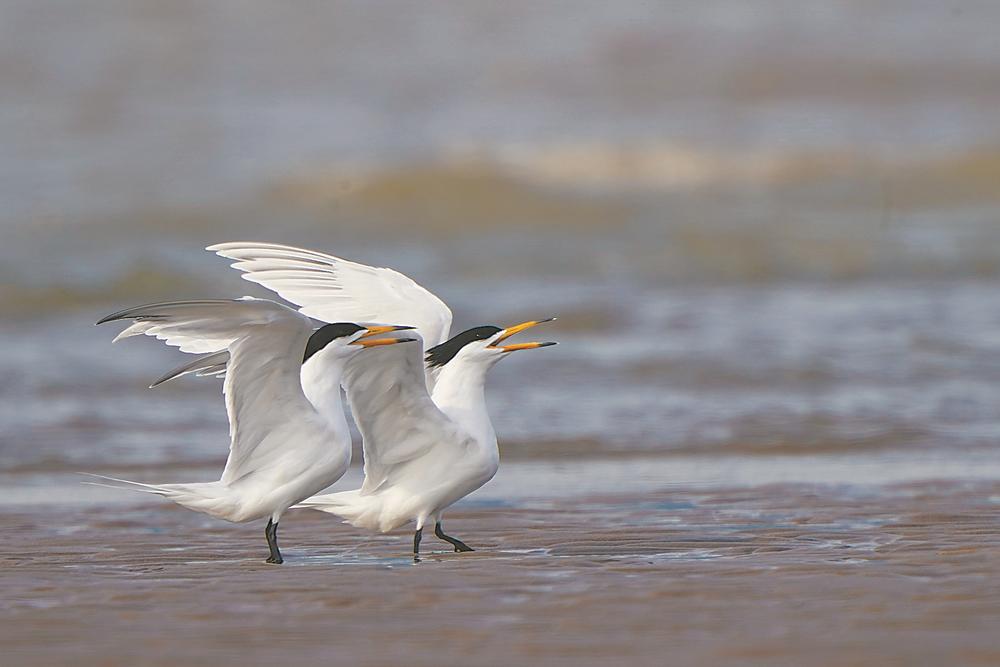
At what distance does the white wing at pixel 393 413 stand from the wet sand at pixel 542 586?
0.39 meters

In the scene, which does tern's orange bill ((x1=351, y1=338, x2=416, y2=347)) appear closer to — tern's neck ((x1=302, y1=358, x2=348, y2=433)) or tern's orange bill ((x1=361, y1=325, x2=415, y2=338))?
tern's orange bill ((x1=361, y1=325, x2=415, y2=338))

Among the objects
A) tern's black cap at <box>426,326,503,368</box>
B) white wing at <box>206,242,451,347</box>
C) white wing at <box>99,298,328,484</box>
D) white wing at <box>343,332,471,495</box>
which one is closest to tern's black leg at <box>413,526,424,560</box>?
white wing at <box>343,332,471,495</box>

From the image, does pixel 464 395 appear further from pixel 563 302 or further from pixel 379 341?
pixel 563 302

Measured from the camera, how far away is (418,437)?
6848 millimetres

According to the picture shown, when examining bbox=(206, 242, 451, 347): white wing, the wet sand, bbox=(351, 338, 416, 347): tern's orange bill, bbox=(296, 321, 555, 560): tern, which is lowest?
the wet sand

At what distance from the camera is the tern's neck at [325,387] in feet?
21.7

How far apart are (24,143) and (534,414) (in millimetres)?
16194

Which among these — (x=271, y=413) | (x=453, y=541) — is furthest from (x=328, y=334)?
(x=453, y=541)

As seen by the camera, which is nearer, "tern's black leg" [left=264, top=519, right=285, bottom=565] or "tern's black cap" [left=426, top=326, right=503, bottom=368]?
"tern's black leg" [left=264, top=519, right=285, bottom=565]

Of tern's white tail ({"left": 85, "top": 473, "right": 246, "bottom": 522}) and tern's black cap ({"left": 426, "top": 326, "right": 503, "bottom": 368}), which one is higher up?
tern's black cap ({"left": 426, "top": 326, "right": 503, "bottom": 368})

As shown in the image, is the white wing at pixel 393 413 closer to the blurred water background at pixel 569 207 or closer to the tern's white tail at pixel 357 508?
the tern's white tail at pixel 357 508

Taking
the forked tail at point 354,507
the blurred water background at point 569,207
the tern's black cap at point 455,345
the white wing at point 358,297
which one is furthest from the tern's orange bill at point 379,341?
the blurred water background at point 569,207

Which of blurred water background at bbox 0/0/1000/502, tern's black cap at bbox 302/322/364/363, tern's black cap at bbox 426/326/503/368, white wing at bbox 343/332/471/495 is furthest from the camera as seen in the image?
blurred water background at bbox 0/0/1000/502

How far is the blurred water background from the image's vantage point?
404 inches
